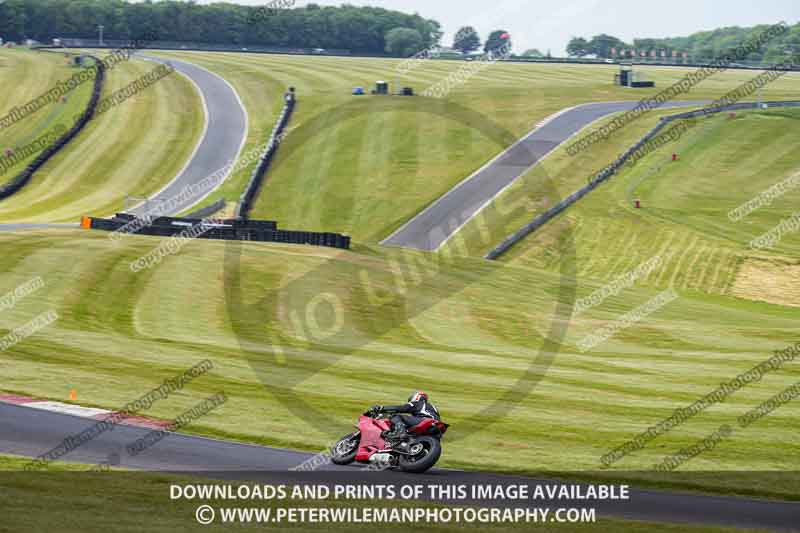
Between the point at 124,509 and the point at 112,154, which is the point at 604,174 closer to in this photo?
the point at 112,154

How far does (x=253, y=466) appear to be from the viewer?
2100 centimetres

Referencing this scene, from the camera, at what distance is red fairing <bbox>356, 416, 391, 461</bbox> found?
20.9m

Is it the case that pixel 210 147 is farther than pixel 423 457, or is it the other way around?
pixel 210 147

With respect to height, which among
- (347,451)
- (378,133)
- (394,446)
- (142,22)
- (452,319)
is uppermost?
(142,22)

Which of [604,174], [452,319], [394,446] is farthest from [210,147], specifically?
[394,446]

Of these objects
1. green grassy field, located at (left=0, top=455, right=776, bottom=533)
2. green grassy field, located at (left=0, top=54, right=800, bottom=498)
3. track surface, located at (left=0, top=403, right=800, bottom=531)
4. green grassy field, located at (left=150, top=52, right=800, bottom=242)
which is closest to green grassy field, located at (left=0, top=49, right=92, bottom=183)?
green grassy field, located at (left=150, top=52, right=800, bottom=242)

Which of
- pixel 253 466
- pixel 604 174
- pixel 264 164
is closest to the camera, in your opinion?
pixel 253 466

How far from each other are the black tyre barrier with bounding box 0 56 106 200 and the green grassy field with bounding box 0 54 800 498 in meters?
16.3

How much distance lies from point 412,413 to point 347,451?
1563 millimetres

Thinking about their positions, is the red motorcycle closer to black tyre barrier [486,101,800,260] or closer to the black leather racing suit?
the black leather racing suit

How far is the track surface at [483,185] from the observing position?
224 feet

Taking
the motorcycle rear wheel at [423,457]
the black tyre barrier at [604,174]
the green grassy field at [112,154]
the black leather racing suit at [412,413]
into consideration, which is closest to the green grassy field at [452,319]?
the black tyre barrier at [604,174]

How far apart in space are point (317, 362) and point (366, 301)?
1071 centimetres

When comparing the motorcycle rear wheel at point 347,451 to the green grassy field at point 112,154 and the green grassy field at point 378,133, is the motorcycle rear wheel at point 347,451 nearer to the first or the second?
the green grassy field at point 378,133
